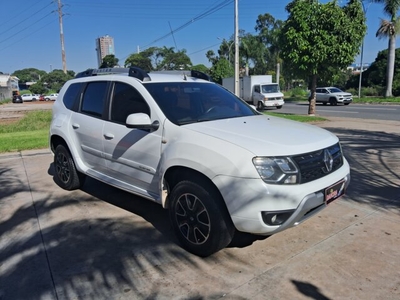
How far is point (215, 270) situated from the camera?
3.10 m

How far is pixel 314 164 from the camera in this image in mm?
3107

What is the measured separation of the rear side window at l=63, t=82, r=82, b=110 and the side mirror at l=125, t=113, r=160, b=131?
6.43ft

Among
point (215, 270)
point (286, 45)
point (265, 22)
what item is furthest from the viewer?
point (265, 22)

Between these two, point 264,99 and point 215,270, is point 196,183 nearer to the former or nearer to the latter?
point 215,270

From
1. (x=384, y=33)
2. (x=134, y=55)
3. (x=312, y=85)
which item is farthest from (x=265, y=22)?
(x=312, y=85)

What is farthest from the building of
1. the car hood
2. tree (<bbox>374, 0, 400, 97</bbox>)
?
the car hood

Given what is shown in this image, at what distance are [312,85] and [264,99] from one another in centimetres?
887

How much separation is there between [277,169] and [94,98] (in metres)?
2.94

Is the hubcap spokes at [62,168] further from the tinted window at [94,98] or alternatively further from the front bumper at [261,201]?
the front bumper at [261,201]

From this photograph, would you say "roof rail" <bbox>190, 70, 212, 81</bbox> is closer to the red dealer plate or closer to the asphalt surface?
the asphalt surface

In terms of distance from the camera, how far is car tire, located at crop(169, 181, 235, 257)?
3.07 m

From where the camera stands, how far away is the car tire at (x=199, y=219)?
307 centimetres

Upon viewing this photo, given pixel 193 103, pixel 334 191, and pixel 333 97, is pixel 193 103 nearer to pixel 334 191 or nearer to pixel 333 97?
pixel 334 191

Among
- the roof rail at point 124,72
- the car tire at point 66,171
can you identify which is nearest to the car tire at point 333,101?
the roof rail at point 124,72
